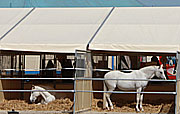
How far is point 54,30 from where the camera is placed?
12914mm

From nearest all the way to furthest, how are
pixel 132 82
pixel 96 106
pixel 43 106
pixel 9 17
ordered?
pixel 132 82, pixel 43 106, pixel 96 106, pixel 9 17

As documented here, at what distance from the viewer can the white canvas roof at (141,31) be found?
11352 millimetres

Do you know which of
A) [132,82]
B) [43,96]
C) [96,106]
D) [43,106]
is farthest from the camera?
[43,96]

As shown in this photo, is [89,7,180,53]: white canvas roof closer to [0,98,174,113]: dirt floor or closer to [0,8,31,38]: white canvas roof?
[0,98,174,113]: dirt floor

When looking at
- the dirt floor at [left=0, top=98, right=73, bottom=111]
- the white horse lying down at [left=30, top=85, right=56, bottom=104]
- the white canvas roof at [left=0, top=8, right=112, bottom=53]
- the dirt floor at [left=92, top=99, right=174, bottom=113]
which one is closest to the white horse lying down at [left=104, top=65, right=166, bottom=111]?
the dirt floor at [left=92, top=99, right=174, bottom=113]

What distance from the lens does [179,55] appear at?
431 inches

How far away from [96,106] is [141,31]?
249cm

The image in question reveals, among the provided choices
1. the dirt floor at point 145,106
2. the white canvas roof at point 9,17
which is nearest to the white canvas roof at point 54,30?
the white canvas roof at point 9,17

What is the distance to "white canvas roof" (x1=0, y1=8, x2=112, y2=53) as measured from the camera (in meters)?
11.7

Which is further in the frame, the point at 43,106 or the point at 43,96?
the point at 43,96

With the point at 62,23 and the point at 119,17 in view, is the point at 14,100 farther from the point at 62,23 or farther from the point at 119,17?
the point at 119,17

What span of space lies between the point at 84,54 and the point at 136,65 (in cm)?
384

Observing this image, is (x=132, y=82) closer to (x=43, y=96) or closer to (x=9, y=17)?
(x=43, y=96)

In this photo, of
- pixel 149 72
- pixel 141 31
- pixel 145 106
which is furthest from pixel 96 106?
pixel 141 31
